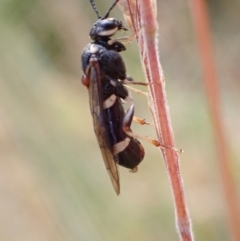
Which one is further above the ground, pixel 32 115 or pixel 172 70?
pixel 32 115

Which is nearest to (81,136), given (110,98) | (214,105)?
(110,98)

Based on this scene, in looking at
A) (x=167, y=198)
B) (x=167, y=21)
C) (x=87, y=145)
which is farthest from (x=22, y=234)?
(x=167, y=21)

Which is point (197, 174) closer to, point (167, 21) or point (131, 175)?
point (131, 175)

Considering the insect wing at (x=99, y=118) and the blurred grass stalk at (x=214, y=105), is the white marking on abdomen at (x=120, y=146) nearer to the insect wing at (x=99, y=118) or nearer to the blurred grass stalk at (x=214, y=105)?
the insect wing at (x=99, y=118)

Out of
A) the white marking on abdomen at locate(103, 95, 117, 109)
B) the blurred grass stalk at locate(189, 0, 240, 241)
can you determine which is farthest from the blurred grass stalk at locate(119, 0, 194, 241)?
the white marking on abdomen at locate(103, 95, 117, 109)

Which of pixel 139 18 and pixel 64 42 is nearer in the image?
pixel 139 18

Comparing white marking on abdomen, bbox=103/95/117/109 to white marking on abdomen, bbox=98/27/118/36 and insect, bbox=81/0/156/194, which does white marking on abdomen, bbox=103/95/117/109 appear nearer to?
insect, bbox=81/0/156/194

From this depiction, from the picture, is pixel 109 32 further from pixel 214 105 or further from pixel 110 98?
pixel 214 105
